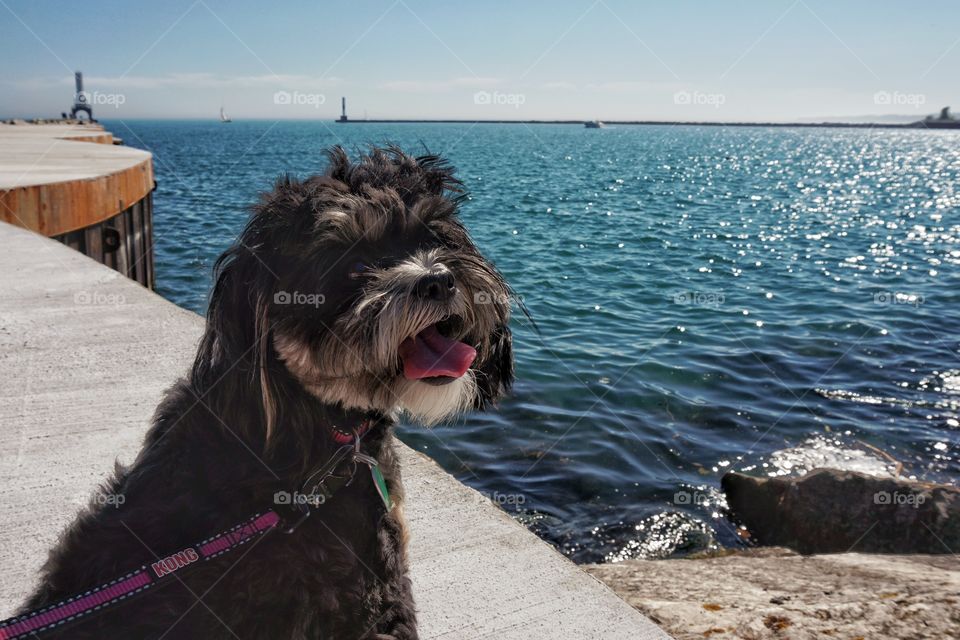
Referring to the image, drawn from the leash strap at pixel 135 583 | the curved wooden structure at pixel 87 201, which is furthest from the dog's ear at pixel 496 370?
the curved wooden structure at pixel 87 201

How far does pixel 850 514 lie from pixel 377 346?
5.85 metres

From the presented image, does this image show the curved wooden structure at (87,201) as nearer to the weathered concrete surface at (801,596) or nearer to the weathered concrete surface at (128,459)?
the weathered concrete surface at (128,459)

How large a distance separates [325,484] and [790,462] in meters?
7.71

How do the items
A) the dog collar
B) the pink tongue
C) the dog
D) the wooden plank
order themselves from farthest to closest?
the wooden plank, the pink tongue, the dog collar, the dog

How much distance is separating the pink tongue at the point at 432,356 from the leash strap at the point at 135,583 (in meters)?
0.70

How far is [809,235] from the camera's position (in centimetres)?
2836

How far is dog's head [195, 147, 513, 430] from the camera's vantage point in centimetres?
242

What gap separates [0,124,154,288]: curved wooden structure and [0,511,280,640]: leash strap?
1031 cm

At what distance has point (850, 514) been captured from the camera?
6.78 metres

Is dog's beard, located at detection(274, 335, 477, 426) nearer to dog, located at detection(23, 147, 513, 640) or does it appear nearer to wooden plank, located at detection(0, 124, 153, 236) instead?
dog, located at detection(23, 147, 513, 640)

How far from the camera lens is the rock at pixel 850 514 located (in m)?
6.45

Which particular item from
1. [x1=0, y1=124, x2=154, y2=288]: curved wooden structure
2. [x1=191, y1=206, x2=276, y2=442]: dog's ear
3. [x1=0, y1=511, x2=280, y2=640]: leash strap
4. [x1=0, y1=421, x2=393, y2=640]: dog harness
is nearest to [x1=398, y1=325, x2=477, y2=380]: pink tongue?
[x1=0, y1=421, x2=393, y2=640]: dog harness

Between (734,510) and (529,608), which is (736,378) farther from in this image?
(529,608)

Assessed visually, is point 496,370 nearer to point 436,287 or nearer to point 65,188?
point 436,287
